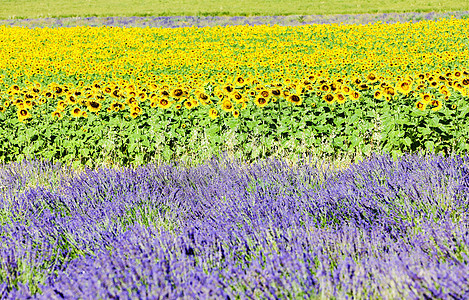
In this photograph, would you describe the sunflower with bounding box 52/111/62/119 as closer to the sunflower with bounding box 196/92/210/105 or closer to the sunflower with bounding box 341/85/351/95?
the sunflower with bounding box 196/92/210/105

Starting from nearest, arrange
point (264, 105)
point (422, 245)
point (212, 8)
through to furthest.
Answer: point (422, 245), point (264, 105), point (212, 8)

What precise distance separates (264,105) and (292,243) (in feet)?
10.0

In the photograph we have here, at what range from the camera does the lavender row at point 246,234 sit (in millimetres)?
1656

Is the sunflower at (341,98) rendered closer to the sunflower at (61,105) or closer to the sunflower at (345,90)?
the sunflower at (345,90)

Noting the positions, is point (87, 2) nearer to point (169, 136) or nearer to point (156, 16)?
point (156, 16)

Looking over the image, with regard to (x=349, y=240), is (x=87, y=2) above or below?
above

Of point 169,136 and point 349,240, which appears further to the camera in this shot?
point 169,136

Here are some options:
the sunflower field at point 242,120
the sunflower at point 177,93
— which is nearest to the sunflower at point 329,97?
the sunflower field at point 242,120

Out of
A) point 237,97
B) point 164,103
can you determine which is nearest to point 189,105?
point 164,103

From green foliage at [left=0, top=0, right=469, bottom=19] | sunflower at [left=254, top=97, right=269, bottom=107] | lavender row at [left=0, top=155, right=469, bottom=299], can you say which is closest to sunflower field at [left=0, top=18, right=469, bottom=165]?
sunflower at [left=254, top=97, right=269, bottom=107]

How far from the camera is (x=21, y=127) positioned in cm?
551

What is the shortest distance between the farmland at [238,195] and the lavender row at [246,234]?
13 millimetres

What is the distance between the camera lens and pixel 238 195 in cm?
279

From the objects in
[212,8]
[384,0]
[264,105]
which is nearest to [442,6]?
[384,0]
